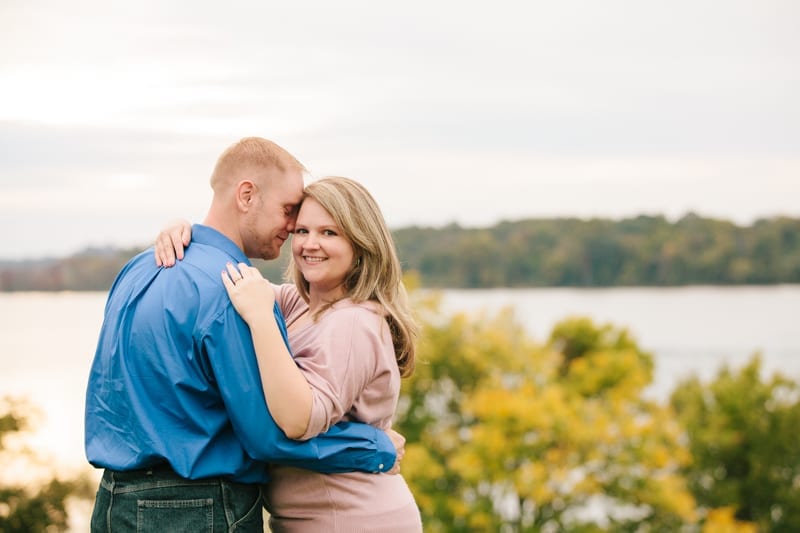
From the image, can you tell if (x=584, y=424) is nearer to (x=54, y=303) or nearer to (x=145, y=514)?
(x=54, y=303)

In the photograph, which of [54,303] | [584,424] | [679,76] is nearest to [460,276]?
[584,424]

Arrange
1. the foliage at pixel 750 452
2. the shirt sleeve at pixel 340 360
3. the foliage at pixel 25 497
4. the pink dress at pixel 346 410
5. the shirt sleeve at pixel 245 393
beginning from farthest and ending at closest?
the foliage at pixel 750 452
the foliage at pixel 25 497
the pink dress at pixel 346 410
the shirt sleeve at pixel 340 360
the shirt sleeve at pixel 245 393

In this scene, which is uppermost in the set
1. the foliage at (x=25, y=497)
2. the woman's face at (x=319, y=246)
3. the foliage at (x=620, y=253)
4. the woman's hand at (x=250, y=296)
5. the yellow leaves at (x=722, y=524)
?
the woman's face at (x=319, y=246)

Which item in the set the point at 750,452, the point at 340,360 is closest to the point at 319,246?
the point at 340,360

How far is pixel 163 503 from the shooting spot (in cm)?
287

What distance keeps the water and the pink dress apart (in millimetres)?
3747

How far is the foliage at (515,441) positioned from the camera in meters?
17.4

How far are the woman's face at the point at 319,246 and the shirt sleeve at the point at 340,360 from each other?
0.56 feet

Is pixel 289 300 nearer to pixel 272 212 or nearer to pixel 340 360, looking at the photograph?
pixel 272 212

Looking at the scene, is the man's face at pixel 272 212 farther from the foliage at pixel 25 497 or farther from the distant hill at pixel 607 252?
the distant hill at pixel 607 252

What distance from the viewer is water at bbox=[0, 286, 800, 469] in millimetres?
14648

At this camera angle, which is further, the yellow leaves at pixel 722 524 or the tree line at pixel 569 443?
the yellow leaves at pixel 722 524

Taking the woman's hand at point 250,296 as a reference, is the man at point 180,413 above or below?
below

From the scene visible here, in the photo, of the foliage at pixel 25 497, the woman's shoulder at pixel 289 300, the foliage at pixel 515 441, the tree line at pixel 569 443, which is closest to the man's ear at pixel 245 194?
the woman's shoulder at pixel 289 300
